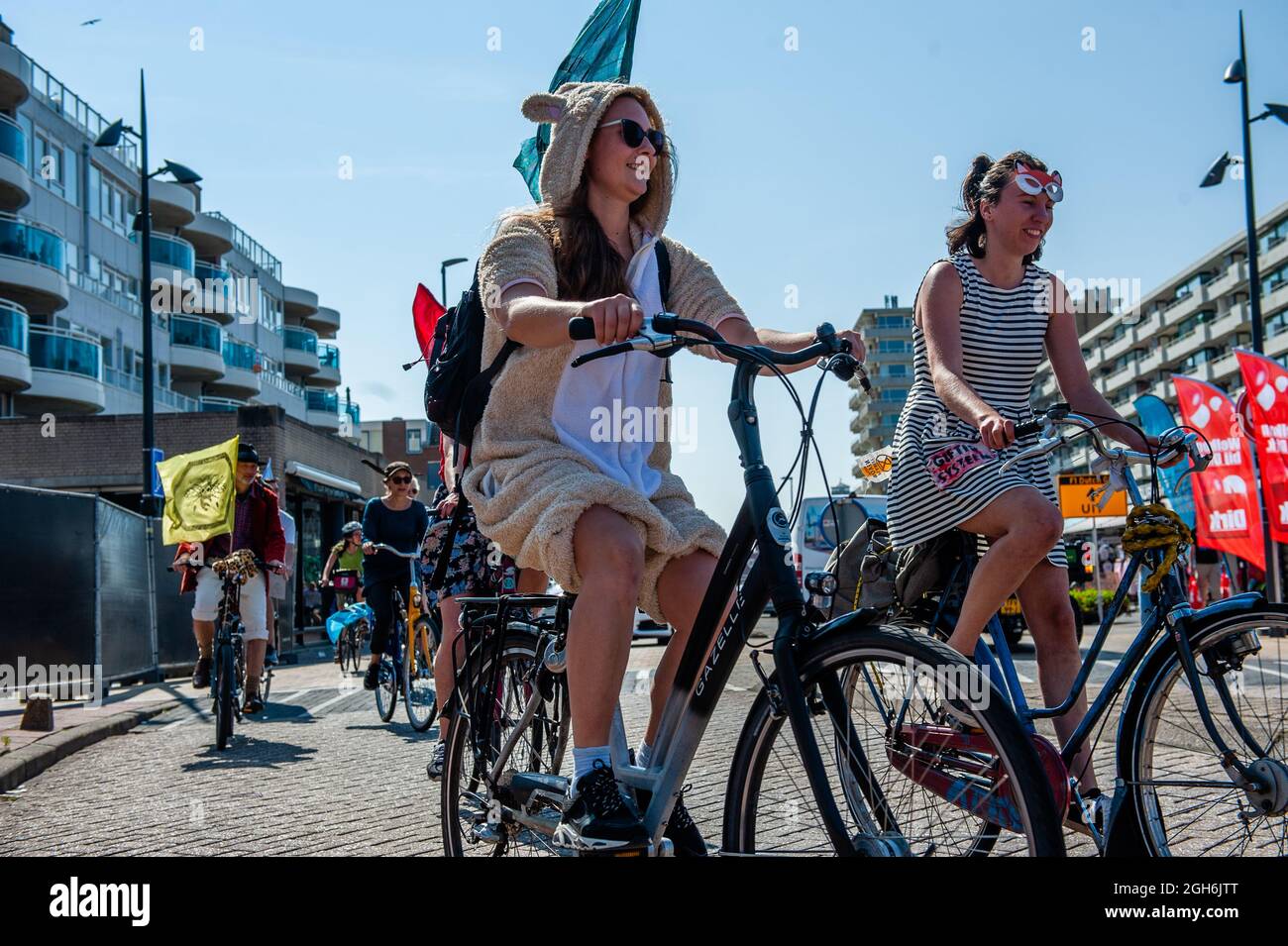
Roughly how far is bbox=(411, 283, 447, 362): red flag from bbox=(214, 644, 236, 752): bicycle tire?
8.75 ft

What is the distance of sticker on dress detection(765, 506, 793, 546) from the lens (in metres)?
2.71

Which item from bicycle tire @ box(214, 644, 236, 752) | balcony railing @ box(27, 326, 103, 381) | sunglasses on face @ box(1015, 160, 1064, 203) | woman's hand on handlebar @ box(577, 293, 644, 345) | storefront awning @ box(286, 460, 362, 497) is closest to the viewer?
woman's hand on handlebar @ box(577, 293, 644, 345)

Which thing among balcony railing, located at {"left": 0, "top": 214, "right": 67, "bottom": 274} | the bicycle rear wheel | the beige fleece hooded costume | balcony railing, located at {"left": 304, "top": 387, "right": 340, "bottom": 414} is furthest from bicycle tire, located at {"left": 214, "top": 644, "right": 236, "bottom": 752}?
balcony railing, located at {"left": 304, "top": 387, "right": 340, "bottom": 414}

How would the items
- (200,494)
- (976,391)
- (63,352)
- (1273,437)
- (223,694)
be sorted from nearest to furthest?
(976,391) < (223,694) < (200,494) < (1273,437) < (63,352)

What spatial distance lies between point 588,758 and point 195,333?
54.9m

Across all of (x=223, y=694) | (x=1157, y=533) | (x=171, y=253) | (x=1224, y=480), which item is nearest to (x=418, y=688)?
(x=223, y=694)

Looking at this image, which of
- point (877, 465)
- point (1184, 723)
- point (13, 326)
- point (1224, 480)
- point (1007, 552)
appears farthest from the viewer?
point (13, 326)

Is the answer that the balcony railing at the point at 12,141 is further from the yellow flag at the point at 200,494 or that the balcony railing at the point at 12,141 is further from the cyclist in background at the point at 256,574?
the cyclist in background at the point at 256,574

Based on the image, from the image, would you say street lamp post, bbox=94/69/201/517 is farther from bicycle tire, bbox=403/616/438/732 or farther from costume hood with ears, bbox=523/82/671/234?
costume hood with ears, bbox=523/82/671/234

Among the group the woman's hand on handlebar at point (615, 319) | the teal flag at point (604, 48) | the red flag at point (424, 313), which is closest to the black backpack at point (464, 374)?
the woman's hand on handlebar at point (615, 319)

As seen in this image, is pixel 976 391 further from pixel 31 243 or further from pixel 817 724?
pixel 31 243

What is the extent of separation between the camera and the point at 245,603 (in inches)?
361

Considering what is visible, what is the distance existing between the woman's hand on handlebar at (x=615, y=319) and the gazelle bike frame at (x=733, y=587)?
1.1 inches
